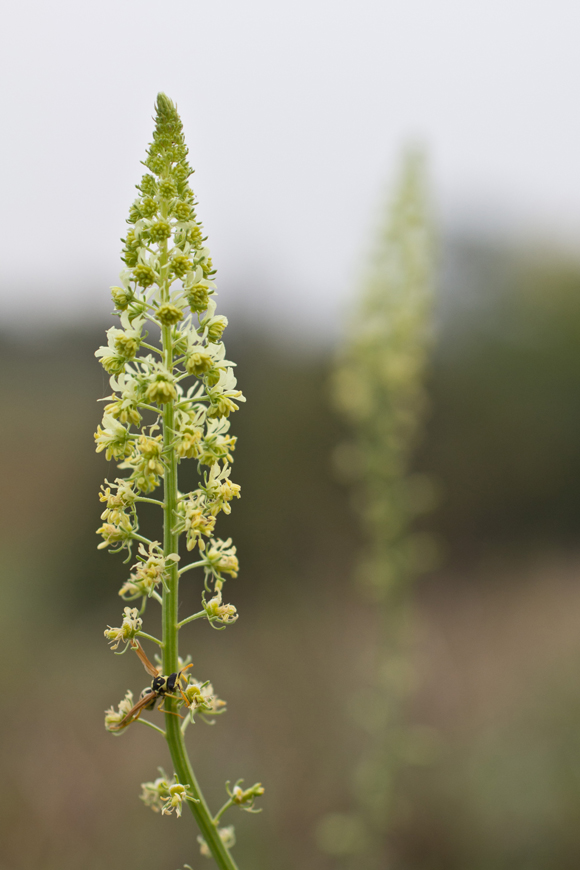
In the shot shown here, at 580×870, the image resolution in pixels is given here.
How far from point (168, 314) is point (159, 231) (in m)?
0.23

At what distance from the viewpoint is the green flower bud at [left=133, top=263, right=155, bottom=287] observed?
151 centimetres

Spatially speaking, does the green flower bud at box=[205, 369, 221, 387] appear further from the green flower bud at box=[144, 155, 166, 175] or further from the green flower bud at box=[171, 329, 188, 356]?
the green flower bud at box=[144, 155, 166, 175]

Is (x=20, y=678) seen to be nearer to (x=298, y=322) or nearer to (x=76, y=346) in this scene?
(x=76, y=346)

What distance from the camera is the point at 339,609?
12.5m

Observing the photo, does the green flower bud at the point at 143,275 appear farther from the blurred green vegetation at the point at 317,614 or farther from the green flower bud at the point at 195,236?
the blurred green vegetation at the point at 317,614

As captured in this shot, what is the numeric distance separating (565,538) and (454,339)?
6070mm

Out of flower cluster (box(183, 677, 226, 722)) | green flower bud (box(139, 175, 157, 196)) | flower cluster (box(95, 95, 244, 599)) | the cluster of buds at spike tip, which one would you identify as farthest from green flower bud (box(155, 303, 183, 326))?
the cluster of buds at spike tip

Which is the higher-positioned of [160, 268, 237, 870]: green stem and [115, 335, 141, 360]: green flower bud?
[115, 335, 141, 360]: green flower bud

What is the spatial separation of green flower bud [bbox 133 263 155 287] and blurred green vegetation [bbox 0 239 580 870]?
6940 mm

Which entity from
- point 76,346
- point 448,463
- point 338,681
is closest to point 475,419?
point 448,463

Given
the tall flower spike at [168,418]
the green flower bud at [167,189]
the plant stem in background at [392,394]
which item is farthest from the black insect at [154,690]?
the plant stem in background at [392,394]

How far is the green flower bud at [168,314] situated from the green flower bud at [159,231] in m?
0.19

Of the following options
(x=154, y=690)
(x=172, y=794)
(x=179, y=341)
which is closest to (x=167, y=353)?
(x=179, y=341)

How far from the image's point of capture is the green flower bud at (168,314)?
4.86 ft
